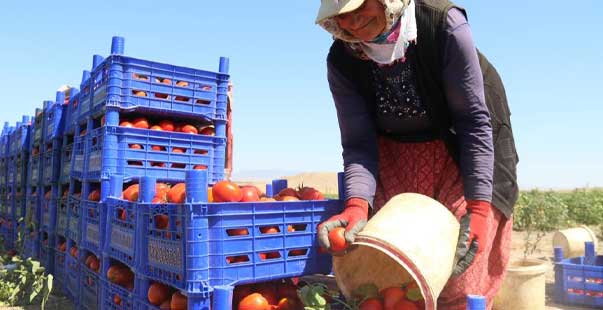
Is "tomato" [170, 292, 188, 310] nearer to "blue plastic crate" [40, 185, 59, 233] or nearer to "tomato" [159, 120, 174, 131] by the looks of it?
"tomato" [159, 120, 174, 131]

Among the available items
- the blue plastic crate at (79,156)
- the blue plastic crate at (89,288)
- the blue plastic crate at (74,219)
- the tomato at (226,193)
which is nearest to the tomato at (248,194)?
the tomato at (226,193)

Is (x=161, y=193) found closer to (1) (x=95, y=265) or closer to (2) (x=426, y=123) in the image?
(1) (x=95, y=265)

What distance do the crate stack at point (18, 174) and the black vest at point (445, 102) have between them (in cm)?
656

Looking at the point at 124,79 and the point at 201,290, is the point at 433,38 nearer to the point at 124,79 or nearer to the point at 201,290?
the point at 201,290

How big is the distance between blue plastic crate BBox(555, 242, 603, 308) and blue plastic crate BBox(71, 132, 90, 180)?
18.0 ft

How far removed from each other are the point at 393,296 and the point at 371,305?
117 mm

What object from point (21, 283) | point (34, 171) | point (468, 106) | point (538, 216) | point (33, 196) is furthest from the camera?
point (538, 216)

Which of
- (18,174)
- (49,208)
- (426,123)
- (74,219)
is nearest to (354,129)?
(426,123)

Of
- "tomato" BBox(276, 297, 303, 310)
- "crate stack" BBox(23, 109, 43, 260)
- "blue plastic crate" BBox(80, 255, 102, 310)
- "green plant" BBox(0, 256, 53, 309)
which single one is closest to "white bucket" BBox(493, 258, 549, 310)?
"tomato" BBox(276, 297, 303, 310)

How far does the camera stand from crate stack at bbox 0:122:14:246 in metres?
9.16

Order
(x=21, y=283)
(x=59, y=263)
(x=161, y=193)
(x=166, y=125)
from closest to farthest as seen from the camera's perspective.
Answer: (x=161, y=193) → (x=166, y=125) → (x=21, y=283) → (x=59, y=263)

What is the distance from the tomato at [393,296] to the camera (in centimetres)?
245

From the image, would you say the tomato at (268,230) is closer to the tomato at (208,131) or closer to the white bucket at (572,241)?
the tomato at (208,131)

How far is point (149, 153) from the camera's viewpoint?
4379 millimetres
